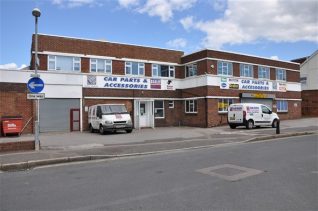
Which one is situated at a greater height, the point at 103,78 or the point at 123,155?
the point at 103,78

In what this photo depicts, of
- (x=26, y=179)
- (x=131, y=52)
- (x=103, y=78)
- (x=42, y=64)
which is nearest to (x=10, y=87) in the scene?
(x=42, y=64)

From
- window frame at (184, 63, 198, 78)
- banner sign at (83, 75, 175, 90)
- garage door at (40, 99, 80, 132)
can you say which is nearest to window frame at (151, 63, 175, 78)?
banner sign at (83, 75, 175, 90)

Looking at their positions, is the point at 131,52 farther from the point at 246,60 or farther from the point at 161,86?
the point at 246,60

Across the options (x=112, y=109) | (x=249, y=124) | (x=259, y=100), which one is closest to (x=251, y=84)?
(x=259, y=100)

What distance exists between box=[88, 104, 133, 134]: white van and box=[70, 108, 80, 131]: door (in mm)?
2416

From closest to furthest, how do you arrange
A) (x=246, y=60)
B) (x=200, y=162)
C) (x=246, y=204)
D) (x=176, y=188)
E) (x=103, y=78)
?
1. (x=246, y=204)
2. (x=176, y=188)
3. (x=200, y=162)
4. (x=103, y=78)
5. (x=246, y=60)

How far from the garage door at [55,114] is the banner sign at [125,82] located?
202cm

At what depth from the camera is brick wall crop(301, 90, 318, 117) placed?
36.5m

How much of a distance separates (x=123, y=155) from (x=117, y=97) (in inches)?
559

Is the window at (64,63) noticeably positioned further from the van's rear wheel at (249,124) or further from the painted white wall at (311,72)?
the painted white wall at (311,72)

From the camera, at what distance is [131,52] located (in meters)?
26.8

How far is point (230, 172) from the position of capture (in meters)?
8.26

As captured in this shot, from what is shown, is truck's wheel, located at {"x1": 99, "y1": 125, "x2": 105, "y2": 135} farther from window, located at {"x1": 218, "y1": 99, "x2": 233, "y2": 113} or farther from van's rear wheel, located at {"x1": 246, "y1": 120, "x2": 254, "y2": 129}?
window, located at {"x1": 218, "y1": 99, "x2": 233, "y2": 113}

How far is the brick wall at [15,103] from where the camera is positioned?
21.0 m
